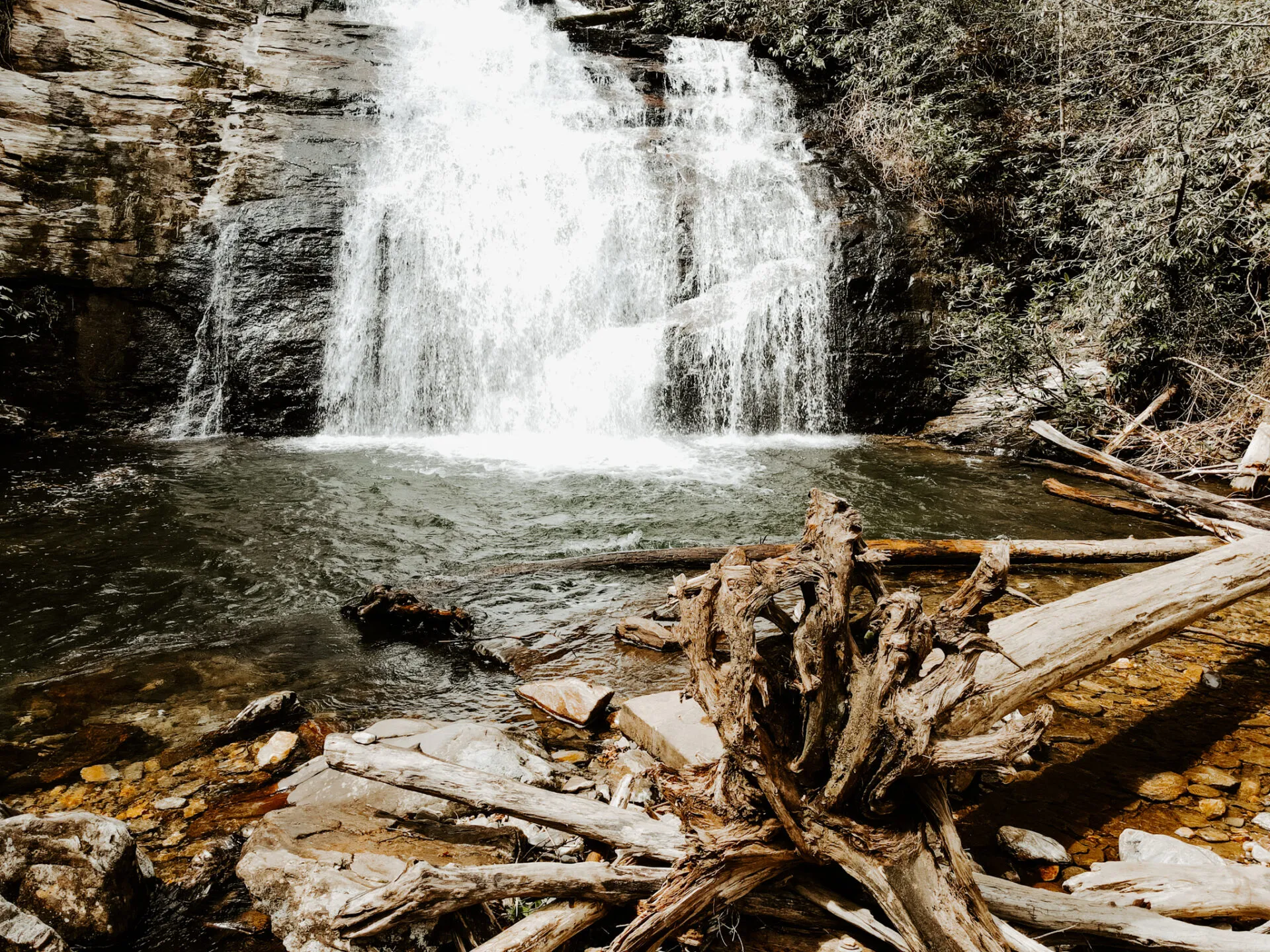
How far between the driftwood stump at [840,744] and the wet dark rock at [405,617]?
9.17 ft

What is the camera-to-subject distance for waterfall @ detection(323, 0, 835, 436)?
1060cm

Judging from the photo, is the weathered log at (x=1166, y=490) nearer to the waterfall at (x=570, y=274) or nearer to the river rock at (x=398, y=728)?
the waterfall at (x=570, y=274)

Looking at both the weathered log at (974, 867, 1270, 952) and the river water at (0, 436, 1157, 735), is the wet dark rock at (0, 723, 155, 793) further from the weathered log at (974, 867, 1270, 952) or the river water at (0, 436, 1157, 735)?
the weathered log at (974, 867, 1270, 952)

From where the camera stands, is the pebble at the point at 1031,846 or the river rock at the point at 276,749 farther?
the river rock at the point at 276,749

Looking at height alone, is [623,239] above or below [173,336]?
above

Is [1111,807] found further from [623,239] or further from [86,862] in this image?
[623,239]

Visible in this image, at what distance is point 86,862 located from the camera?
2.11 meters

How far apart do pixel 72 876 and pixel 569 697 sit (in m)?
2.01

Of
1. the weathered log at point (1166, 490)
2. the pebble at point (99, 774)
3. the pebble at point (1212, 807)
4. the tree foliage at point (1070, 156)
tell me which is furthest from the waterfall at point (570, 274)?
the pebble at point (1212, 807)

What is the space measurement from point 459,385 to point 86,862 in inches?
355

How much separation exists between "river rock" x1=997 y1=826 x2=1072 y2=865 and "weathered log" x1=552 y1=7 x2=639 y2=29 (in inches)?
707

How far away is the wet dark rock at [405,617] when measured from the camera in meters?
4.54

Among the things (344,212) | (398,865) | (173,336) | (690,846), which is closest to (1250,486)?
(690,846)

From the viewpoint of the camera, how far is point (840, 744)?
1.92m
